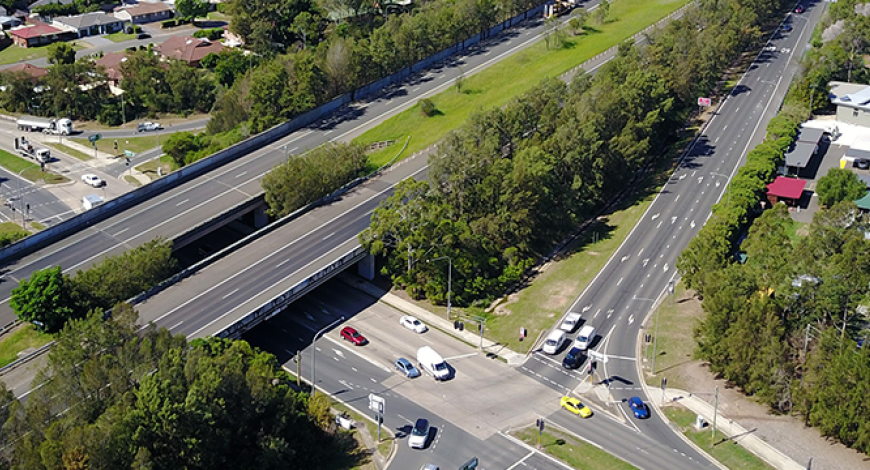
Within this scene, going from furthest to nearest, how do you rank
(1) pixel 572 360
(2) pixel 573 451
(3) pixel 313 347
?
1. (1) pixel 572 360
2. (3) pixel 313 347
3. (2) pixel 573 451

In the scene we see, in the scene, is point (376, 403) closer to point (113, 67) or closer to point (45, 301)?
point (45, 301)

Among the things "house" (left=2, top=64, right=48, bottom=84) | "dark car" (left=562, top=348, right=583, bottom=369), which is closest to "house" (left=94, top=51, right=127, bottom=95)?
"house" (left=2, top=64, right=48, bottom=84)

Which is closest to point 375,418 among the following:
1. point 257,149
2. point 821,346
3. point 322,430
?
point 322,430

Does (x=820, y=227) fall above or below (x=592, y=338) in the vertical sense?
above

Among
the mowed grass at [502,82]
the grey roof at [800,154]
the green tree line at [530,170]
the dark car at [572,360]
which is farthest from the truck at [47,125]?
the grey roof at [800,154]

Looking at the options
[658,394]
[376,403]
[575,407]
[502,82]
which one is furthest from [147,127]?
[658,394]

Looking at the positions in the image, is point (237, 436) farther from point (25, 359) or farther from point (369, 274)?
point (369, 274)
